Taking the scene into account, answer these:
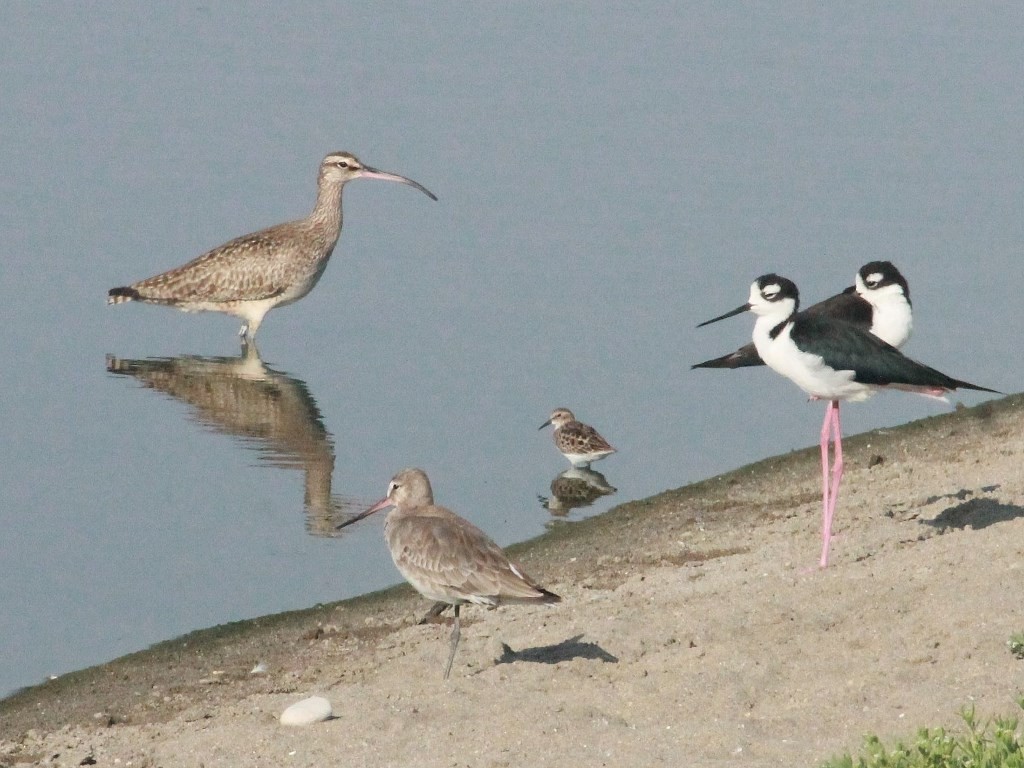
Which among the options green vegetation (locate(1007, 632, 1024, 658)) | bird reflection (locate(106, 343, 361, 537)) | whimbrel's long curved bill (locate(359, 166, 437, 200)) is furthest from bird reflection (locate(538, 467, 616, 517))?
whimbrel's long curved bill (locate(359, 166, 437, 200))

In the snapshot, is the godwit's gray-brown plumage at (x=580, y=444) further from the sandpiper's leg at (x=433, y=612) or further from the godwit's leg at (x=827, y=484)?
the sandpiper's leg at (x=433, y=612)

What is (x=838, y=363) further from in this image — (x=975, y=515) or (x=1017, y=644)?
(x=1017, y=644)

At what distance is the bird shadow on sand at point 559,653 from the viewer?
9.27 m

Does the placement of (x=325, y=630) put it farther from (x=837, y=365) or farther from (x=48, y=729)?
(x=837, y=365)

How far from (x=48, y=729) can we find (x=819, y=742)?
429 cm

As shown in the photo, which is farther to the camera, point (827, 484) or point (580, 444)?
point (580, 444)

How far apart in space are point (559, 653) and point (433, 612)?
2.04 m

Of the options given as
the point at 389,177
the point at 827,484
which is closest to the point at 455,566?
the point at 827,484

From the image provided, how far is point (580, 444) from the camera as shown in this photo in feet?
47.5

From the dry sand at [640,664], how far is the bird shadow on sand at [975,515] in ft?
0.06

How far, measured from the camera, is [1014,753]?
20.1ft

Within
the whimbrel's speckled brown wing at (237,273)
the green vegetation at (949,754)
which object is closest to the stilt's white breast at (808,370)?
the green vegetation at (949,754)

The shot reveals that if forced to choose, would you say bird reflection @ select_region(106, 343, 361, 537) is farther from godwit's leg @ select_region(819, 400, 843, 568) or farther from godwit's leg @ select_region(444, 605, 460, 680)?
godwit's leg @ select_region(444, 605, 460, 680)

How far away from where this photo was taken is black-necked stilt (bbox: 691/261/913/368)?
1244 cm
